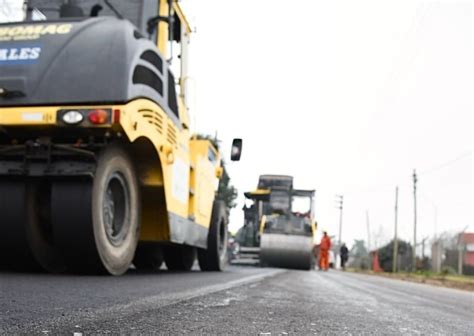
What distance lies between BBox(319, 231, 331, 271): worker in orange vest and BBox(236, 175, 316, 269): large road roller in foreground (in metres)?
2.54

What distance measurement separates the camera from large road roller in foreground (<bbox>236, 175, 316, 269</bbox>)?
17625mm

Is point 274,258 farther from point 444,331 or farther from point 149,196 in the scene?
point 444,331


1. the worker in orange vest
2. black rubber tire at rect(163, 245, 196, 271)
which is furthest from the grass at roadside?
black rubber tire at rect(163, 245, 196, 271)

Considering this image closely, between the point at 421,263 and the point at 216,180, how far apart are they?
2676cm

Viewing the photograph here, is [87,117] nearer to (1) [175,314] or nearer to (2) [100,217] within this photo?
(2) [100,217]

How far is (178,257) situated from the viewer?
8.54 meters

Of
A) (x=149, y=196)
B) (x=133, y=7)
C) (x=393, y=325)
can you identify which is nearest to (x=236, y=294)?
(x=393, y=325)

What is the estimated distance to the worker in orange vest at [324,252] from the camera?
72.9 feet

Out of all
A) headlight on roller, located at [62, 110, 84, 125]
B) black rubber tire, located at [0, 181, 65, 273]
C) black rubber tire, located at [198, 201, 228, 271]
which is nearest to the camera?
headlight on roller, located at [62, 110, 84, 125]

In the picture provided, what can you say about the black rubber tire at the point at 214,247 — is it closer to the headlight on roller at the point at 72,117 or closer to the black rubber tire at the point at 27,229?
the black rubber tire at the point at 27,229

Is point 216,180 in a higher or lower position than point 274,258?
higher

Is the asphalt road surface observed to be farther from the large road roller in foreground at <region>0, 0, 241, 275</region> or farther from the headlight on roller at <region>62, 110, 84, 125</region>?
the headlight on roller at <region>62, 110, 84, 125</region>

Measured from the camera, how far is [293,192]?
20547 millimetres

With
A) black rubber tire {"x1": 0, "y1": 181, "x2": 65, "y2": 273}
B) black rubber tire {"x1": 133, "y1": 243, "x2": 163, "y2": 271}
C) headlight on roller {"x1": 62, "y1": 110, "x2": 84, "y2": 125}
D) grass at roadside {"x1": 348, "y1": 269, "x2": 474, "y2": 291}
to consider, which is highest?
headlight on roller {"x1": 62, "y1": 110, "x2": 84, "y2": 125}
